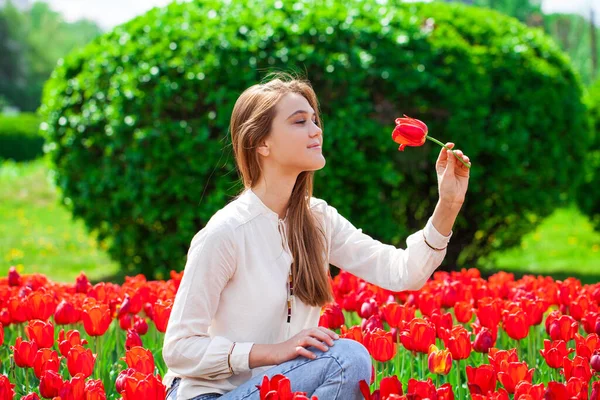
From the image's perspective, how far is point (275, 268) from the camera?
2.60 m

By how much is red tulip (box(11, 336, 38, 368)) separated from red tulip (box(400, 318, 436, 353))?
4.00ft

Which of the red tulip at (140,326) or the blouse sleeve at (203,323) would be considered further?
the red tulip at (140,326)

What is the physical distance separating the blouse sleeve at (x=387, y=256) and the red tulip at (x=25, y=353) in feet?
3.41

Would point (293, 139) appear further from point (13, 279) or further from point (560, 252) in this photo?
point (560, 252)

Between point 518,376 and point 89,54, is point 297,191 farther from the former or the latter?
point 89,54

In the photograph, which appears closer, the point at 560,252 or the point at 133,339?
the point at 133,339

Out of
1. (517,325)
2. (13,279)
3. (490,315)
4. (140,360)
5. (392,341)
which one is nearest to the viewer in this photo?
(140,360)

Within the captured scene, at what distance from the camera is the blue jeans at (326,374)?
2.37 meters

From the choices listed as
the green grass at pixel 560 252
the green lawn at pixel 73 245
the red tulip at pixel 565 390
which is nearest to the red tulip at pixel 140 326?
the red tulip at pixel 565 390

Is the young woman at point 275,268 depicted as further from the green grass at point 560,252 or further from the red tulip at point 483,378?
the green grass at point 560,252

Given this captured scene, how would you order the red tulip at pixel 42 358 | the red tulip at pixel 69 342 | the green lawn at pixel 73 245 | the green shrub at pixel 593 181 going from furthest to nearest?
the green shrub at pixel 593 181
the green lawn at pixel 73 245
the red tulip at pixel 69 342
the red tulip at pixel 42 358

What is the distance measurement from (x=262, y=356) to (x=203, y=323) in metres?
0.19

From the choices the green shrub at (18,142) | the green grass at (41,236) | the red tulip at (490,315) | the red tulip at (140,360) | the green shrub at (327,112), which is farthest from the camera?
→ the green shrub at (18,142)

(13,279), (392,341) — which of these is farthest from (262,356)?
(13,279)
